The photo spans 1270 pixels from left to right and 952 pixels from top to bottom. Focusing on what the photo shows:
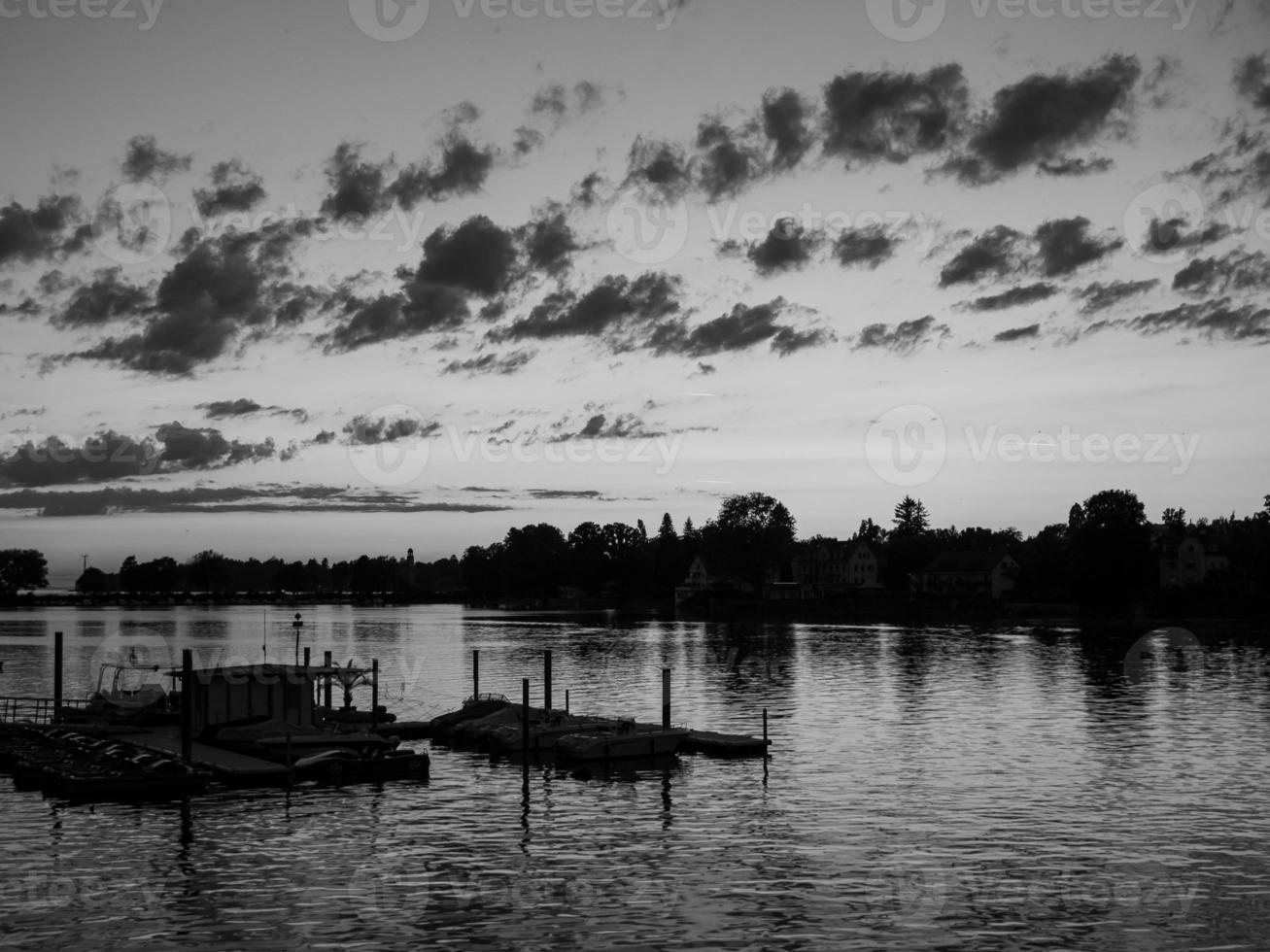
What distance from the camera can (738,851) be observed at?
4081cm

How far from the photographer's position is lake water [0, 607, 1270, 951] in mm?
32125

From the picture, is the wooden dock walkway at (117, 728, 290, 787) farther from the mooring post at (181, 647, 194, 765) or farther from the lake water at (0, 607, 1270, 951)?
the lake water at (0, 607, 1270, 951)

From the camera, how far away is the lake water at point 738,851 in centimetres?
3212

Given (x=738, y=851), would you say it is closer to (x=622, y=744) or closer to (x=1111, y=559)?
(x=622, y=744)

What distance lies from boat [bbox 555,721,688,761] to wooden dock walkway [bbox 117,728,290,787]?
13359 millimetres

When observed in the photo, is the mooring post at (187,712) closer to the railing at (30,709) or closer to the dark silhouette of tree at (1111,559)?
the railing at (30,709)

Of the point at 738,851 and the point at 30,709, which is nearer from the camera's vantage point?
the point at 738,851

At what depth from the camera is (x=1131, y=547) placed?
7229 inches

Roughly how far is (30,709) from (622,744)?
145 feet

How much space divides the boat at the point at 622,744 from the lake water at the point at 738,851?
1349mm

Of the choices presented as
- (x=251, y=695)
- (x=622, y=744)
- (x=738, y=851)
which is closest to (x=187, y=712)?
(x=251, y=695)

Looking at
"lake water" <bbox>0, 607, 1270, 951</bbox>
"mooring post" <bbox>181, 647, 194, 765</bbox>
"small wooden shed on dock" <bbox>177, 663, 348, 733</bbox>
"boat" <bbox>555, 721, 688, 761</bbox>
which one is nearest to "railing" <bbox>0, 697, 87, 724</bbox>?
"small wooden shed on dock" <bbox>177, 663, 348, 733</bbox>

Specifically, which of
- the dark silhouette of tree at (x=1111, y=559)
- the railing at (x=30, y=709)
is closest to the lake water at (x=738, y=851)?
the railing at (x=30, y=709)

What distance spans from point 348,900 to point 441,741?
32176 mm
